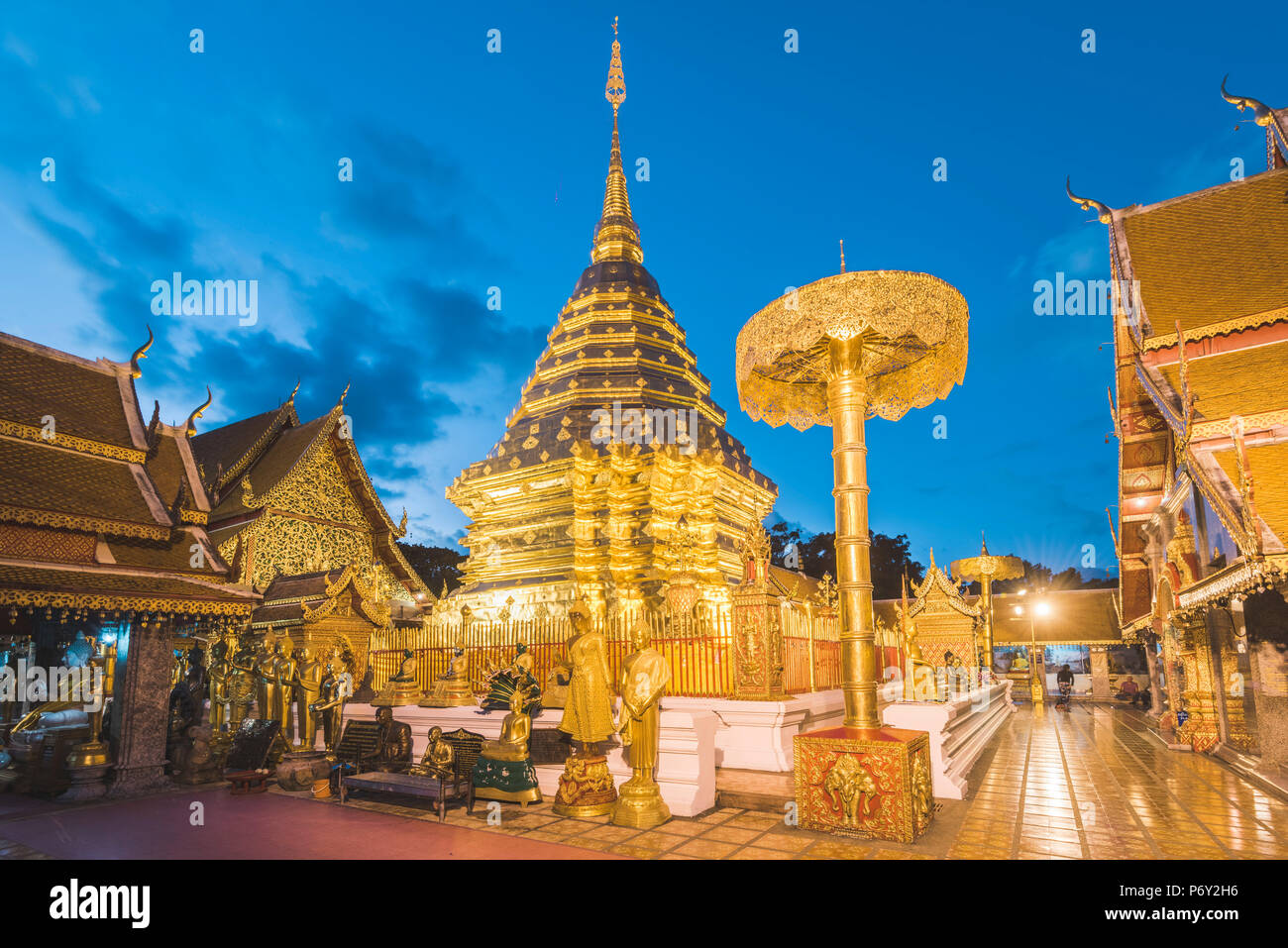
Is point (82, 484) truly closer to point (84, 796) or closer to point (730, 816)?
point (84, 796)

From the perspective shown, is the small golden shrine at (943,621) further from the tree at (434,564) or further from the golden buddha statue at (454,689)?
the tree at (434,564)

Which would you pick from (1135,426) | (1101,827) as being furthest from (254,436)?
(1135,426)

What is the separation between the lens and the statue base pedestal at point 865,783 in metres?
5.57

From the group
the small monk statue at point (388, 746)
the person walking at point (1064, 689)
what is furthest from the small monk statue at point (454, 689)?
the person walking at point (1064, 689)

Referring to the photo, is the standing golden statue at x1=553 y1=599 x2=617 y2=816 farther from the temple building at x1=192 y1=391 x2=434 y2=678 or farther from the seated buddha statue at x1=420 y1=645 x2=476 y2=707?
the temple building at x1=192 y1=391 x2=434 y2=678

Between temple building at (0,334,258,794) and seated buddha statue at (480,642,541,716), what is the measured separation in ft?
13.7

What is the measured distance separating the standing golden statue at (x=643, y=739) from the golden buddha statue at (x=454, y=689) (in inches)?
155

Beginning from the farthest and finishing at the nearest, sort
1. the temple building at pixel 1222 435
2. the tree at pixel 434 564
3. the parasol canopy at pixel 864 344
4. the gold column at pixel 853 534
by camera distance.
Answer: the tree at pixel 434 564, the temple building at pixel 1222 435, the parasol canopy at pixel 864 344, the gold column at pixel 853 534

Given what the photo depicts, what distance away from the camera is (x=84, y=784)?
885cm

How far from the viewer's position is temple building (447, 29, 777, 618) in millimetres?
13969

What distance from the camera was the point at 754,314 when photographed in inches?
262

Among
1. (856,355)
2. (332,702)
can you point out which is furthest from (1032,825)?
(332,702)

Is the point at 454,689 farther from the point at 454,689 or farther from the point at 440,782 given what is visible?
the point at 440,782
